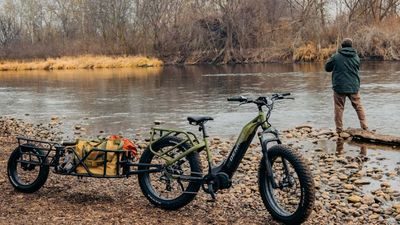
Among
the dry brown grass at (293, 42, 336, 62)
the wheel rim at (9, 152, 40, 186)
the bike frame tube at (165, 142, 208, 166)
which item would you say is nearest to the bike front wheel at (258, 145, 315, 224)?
the bike frame tube at (165, 142, 208, 166)

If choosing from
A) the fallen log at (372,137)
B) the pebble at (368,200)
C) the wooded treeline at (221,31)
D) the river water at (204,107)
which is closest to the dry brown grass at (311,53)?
the wooded treeline at (221,31)

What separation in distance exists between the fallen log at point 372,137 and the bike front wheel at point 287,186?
507cm

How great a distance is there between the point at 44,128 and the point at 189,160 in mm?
9167

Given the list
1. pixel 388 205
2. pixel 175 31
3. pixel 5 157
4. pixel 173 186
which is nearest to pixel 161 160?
pixel 173 186

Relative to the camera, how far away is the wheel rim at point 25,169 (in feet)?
22.0

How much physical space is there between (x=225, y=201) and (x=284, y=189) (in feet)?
3.51

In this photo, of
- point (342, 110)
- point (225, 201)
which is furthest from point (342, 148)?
point (225, 201)

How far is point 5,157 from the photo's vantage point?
9.09 metres

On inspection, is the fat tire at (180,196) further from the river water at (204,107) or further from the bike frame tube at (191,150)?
the river water at (204,107)

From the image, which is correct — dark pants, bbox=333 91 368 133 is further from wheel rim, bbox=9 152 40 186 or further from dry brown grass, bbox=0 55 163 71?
dry brown grass, bbox=0 55 163 71

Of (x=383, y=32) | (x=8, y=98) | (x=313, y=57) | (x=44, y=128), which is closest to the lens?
(x=44, y=128)

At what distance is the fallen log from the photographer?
9.94 meters

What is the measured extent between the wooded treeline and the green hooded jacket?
99.8 ft

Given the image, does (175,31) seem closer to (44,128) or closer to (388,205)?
(44,128)
